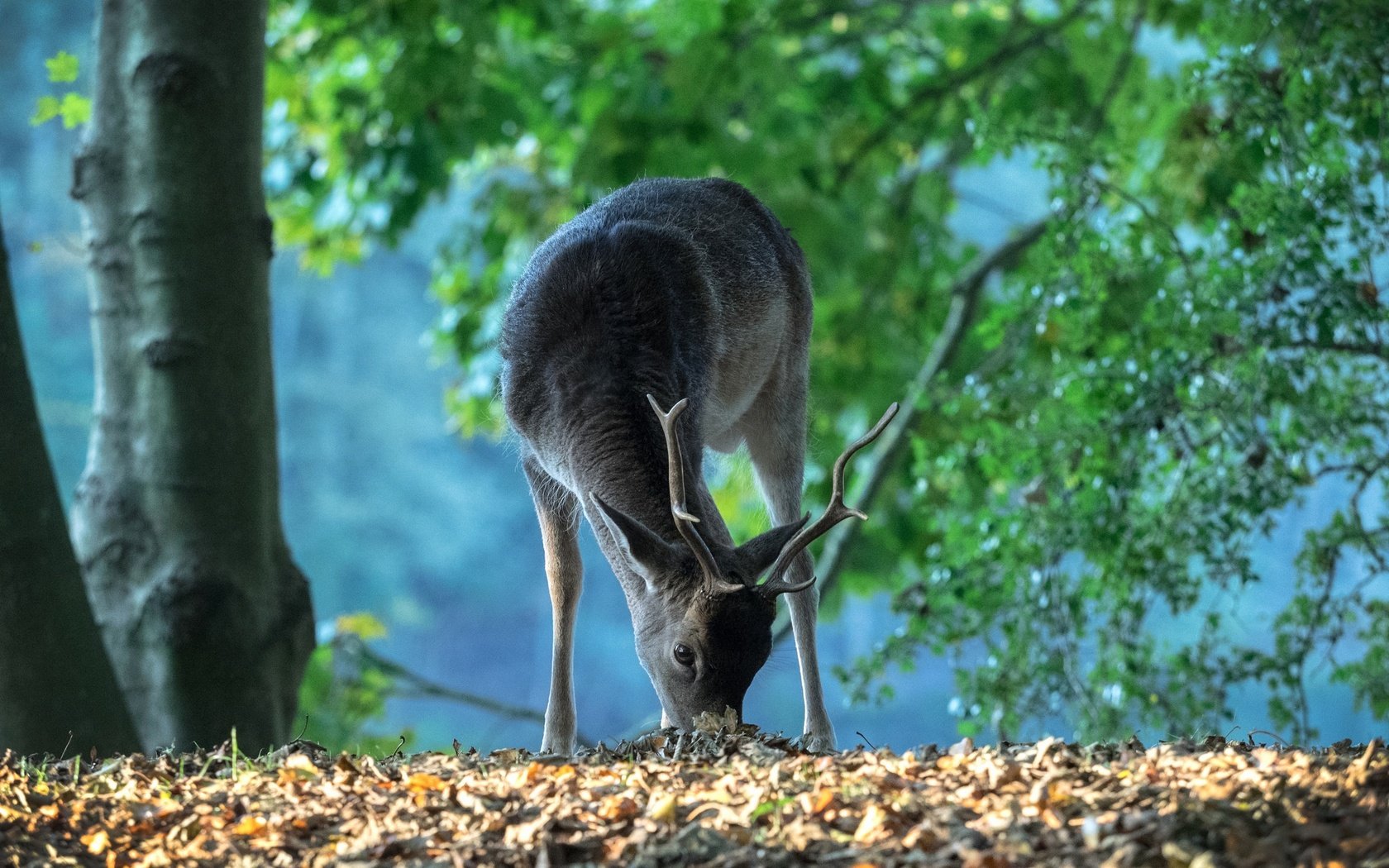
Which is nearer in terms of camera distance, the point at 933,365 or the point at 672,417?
the point at 672,417

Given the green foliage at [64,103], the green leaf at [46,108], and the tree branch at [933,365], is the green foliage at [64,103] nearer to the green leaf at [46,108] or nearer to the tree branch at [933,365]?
the green leaf at [46,108]

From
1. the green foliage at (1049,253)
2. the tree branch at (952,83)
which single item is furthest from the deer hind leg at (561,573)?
the tree branch at (952,83)

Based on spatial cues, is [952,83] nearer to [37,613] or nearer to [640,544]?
[640,544]

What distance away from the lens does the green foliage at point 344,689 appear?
10.5 metres

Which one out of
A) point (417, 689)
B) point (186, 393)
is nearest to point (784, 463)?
point (186, 393)

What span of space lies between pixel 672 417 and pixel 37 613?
2.41 metres

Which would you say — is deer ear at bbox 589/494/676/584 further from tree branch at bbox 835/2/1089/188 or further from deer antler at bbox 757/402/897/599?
tree branch at bbox 835/2/1089/188

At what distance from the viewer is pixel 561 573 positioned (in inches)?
237

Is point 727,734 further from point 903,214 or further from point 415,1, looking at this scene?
point 903,214

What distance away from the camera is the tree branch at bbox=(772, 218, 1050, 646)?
10.9 m

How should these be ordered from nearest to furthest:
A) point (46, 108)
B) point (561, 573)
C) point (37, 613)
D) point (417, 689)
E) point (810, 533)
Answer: point (810, 533)
point (37, 613)
point (561, 573)
point (46, 108)
point (417, 689)

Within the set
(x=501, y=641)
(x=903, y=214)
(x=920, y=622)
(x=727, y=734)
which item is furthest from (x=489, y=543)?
(x=727, y=734)

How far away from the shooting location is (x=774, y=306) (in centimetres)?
635

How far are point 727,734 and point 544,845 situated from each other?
59.8 inches
